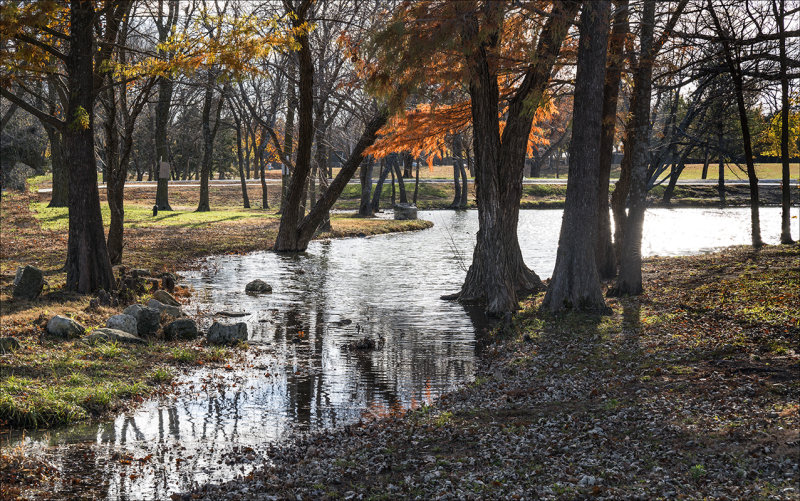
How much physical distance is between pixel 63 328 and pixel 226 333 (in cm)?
276

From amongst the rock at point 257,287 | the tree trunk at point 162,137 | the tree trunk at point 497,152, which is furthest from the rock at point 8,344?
the tree trunk at point 162,137

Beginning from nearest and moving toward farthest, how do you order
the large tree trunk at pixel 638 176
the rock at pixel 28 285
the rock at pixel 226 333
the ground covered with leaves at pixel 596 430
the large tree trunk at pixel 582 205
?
1. the ground covered with leaves at pixel 596 430
2. the rock at pixel 226 333
3. the large tree trunk at pixel 582 205
4. the rock at pixel 28 285
5. the large tree trunk at pixel 638 176

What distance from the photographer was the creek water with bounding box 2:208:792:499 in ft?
25.6

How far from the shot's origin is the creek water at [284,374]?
779 cm

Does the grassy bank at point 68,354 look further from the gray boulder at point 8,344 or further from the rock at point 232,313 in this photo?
the rock at point 232,313

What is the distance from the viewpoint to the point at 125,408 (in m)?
9.55

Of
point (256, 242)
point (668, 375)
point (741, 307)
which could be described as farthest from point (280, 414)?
point (256, 242)

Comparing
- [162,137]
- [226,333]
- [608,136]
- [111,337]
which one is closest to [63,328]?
[111,337]

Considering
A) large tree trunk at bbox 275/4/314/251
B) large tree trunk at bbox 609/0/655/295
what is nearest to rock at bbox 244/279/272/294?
large tree trunk at bbox 275/4/314/251

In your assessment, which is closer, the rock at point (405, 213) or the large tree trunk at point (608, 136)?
the large tree trunk at point (608, 136)

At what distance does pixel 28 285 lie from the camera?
1476 centimetres

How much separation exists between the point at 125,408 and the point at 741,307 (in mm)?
10810

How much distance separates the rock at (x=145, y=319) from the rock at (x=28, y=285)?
2.58 meters

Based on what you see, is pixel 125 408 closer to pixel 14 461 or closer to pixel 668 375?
pixel 14 461
